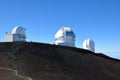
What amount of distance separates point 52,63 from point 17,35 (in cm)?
5731

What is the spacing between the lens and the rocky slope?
69.5 feet

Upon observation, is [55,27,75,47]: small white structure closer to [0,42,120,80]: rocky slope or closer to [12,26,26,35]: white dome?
[12,26,26,35]: white dome

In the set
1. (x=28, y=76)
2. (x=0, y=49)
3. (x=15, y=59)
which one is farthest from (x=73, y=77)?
(x=0, y=49)

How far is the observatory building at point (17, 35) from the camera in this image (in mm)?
78450

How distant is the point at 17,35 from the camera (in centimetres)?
7881

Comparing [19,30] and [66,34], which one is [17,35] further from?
[66,34]

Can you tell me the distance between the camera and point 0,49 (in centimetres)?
2470

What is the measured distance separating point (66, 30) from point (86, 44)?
10375mm

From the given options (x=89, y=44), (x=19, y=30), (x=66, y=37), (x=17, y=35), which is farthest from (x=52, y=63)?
(x=89, y=44)

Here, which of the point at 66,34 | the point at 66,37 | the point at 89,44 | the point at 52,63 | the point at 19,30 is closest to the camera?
the point at 52,63

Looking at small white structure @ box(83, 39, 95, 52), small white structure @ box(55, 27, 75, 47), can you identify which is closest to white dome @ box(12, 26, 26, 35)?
small white structure @ box(55, 27, 75, 47)

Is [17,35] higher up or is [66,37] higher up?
[17,35]

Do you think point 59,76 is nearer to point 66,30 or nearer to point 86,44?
point 66,30

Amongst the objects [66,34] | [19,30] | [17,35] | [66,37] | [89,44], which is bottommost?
[89,44]
